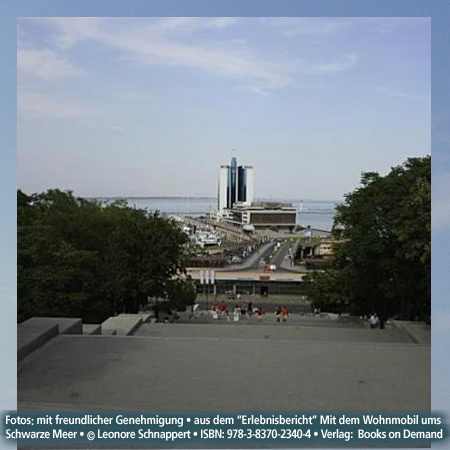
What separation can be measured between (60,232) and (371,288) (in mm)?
11103

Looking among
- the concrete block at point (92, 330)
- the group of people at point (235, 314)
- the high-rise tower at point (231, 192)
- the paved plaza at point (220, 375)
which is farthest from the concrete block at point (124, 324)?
the high-rise tower at point (231, 192)

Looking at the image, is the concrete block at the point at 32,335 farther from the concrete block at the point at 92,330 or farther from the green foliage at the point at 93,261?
the green foliage at the point at 93,261

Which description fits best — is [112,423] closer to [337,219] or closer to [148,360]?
[148,360]

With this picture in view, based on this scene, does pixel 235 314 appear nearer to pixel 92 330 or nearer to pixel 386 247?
pixel 386 247

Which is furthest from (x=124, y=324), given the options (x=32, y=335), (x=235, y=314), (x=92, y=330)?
(x=235, y=314)

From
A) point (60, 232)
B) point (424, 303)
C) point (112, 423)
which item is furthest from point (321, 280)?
point (112, 423)

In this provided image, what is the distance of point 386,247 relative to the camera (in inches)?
764

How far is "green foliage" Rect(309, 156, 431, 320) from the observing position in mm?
15141

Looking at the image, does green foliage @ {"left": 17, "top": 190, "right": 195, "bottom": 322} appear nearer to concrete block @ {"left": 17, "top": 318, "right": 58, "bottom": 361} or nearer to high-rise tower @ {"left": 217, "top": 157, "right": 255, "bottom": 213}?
concrete block @ {"left": 17, "top": 318, "right": 58, "bottom": 361}

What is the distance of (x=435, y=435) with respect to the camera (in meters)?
5.92

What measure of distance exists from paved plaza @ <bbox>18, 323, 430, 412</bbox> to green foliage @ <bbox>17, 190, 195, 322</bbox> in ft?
24.9

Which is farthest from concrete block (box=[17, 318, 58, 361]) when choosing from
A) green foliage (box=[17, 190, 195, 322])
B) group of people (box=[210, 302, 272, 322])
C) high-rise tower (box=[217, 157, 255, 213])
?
high-rise tower (box=[217, 157, 255, 213])

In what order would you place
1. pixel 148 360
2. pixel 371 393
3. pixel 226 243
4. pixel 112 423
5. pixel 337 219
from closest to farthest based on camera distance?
pixel 112 423 < pixel 371 393 < pixel 148 360 < pixel 337 219 < pixel 226 243

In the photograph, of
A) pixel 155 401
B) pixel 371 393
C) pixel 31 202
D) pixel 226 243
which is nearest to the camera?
pixel 155 401
